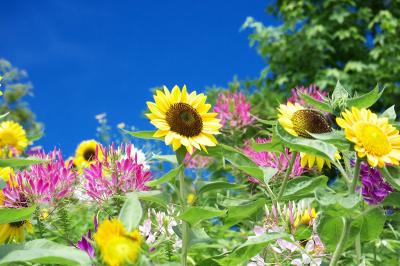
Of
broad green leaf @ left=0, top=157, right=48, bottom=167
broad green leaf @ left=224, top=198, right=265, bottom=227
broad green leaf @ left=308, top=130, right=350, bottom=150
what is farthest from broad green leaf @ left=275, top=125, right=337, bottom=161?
broad green leaf @ left=0, top=157, right=48, bottom=167

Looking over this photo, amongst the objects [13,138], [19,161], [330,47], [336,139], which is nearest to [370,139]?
[336,139]

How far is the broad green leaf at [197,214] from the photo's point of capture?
1343 millimetres

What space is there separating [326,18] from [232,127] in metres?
11.6

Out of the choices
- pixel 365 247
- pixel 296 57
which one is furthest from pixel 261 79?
pixel 365 247

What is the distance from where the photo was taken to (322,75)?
44.2 ft

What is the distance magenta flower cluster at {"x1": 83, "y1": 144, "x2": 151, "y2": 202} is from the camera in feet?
6.13

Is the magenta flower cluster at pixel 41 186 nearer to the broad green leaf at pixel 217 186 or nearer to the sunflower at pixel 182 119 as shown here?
the sunflower at pixel 182 119

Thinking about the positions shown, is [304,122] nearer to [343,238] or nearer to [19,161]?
[343,238]

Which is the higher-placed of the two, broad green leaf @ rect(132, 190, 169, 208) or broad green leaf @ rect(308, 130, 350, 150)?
broad green leaf @ rect(308, 130, 350, 150)

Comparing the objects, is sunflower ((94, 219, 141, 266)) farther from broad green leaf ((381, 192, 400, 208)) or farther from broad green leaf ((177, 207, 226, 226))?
broad green leaf ((381, 192, 400, 208))

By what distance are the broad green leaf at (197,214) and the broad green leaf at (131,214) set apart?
0.18 metres

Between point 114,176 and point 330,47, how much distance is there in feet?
40.5

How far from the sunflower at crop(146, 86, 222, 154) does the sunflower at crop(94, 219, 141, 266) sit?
60 cm

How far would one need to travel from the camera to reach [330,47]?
1362cm
